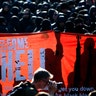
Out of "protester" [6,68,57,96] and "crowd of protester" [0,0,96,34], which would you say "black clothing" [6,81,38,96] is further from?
"crowd of protester" [0,0,96,34]

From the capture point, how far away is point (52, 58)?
10352 mm

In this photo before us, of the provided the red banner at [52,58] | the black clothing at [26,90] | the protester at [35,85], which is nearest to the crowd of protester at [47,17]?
the red banner at [52,58]

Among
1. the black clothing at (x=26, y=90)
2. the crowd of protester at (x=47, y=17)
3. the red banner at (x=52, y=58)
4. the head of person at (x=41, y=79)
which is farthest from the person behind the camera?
the crowd of protester at (x=47, y=17)

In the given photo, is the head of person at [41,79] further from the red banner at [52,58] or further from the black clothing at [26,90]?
the red banner at [52,58]

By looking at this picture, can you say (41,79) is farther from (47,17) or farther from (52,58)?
(47,17)

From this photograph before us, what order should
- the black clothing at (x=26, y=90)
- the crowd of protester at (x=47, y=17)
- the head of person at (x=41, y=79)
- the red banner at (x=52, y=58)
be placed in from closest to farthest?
the black clothing at (x=26, y=90)
the head of person at (x=41, y=79)
the red banner at (x=52, y=58)
the crowd of protester at (x=47, y=17)

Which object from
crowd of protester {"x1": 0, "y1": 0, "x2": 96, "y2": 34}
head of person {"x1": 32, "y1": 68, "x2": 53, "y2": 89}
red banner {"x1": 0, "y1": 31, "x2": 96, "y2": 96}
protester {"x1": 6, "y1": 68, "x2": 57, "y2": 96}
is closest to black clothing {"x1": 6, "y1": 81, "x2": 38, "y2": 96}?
protester {"x1": 6, "y1": 68, "x2": 57, "y2": 96}

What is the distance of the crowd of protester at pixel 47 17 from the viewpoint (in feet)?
43.5

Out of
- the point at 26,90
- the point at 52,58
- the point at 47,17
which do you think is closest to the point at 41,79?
the point at 26,90

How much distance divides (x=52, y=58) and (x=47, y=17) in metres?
5.58

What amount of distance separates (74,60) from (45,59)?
0.58 metres

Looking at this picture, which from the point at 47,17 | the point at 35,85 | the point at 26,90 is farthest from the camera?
the point at 47,17

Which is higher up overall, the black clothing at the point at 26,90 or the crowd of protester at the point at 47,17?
the black clothing at the point at 26,90

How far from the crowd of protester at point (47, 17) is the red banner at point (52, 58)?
219 centimetres
